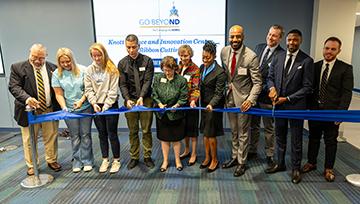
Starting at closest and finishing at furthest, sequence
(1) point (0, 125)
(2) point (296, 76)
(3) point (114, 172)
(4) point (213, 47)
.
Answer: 1. (2) point (296, 76)
2. (4) point (213, 47)
3. (3) point (114, 172)
4. (1) point (0, 125)

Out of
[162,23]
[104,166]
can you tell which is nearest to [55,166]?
[104,166]

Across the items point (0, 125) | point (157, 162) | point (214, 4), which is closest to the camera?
point (157, 162)

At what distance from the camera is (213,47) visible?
2.68 meters

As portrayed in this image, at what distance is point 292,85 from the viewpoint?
253 cm

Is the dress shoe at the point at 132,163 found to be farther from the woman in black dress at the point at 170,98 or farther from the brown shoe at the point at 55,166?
the brown shoe at the point at 55,166

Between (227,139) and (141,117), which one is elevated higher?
(141,117)

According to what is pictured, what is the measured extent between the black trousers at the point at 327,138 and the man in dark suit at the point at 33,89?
118 inches

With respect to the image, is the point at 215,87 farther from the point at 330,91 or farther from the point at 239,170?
the point at 330,91

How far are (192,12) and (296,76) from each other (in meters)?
2.16

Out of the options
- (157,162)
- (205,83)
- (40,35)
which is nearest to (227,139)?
(157,162)

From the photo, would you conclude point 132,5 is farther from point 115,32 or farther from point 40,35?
point 40,35

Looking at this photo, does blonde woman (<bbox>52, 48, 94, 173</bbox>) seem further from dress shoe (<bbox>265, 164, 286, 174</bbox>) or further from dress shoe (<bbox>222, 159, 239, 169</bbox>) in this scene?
dress shoe (<bbox>265, 164, 286, 174</bbox>)

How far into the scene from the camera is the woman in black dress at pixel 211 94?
8.83ft

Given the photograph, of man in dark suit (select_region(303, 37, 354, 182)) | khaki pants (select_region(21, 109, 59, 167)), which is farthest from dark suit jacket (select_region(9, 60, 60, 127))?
man in dark suit (select_region(303, 37, 354, 182))
